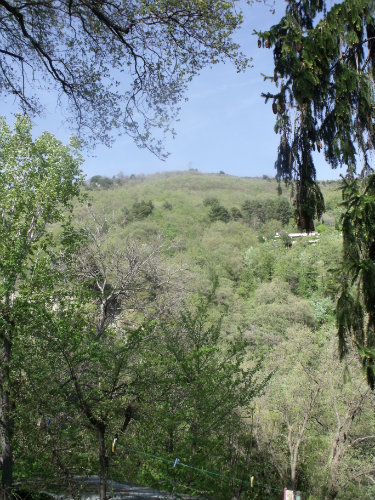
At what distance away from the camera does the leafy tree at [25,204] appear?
8.34 metres

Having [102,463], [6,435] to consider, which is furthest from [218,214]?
[102,463]

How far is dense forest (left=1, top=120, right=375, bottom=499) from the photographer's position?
682 centimetres

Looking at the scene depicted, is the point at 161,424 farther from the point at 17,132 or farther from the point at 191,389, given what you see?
the point at 17,132

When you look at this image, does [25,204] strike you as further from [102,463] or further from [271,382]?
[271,382]

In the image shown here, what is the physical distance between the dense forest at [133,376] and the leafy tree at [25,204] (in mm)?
33

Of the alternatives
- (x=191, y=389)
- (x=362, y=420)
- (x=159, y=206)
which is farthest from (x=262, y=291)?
(x=159, y=206)

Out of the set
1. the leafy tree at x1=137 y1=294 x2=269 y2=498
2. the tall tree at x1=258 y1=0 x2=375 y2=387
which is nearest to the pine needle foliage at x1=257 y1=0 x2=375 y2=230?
the tall tree at x1=258 y1=0 x2=375 y2=387

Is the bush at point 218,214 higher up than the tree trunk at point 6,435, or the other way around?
the bush at point 218,214

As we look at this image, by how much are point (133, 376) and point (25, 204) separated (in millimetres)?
4547

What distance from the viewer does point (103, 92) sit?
4.26m

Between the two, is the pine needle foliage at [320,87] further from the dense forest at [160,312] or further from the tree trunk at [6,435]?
the tree trunk at [6,435]

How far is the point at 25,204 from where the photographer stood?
30.6ft

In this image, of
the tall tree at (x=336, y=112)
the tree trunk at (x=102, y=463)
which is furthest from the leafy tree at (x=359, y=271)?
the tree trunk at (x=102, y=463)

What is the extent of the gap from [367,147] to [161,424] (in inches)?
229
